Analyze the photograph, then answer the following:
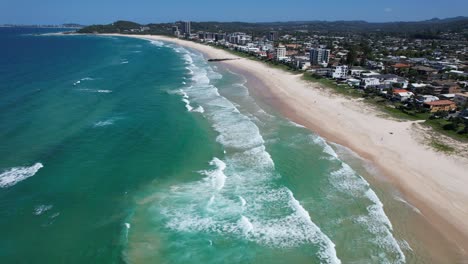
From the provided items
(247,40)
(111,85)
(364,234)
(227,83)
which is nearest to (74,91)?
(111,85)

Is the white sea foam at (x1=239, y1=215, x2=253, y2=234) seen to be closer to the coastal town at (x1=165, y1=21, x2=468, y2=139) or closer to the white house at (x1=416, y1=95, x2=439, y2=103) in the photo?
the coastal town at (x1=165, y1=21, x2=468, y2=139)

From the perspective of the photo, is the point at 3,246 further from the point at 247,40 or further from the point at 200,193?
the point at 247,40

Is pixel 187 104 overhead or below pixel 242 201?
overhead

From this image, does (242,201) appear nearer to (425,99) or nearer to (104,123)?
(104,123)

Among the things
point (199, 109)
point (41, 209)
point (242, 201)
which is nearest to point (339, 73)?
point (199, 109)

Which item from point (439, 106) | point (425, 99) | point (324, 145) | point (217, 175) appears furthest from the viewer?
point (425, 99)

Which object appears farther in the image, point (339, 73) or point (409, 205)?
point (339, 73)
